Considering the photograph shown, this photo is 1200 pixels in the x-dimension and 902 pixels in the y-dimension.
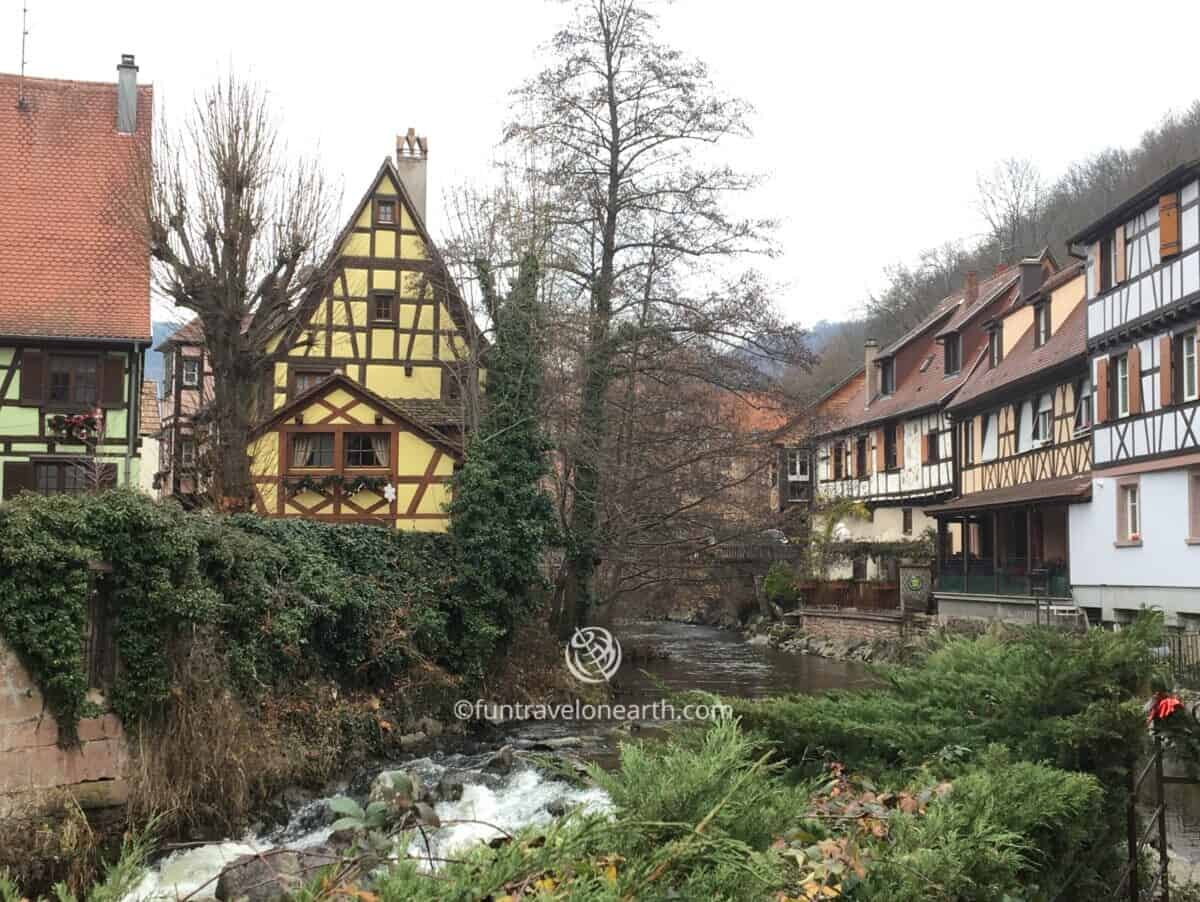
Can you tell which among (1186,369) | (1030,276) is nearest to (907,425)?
(1030,276)

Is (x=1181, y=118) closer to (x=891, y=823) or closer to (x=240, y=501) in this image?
(x=240, y=501)

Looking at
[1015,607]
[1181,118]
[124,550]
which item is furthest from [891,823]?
[1181,118]

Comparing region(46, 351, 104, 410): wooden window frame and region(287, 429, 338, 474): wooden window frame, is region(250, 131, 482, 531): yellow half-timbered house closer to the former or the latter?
region(287, 429, 338, 474): wooden window frame

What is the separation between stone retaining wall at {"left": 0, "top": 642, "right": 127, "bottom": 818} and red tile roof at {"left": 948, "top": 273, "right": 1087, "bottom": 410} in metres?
21.4

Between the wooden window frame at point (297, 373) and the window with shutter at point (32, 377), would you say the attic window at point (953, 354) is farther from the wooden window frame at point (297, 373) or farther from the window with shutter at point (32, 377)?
the window with shutter at point (32, 377)

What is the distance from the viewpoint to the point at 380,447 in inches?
1016

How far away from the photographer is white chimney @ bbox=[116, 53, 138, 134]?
92.2 ft

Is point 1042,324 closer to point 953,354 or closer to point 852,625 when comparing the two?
point 953,354

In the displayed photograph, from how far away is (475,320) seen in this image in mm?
24844

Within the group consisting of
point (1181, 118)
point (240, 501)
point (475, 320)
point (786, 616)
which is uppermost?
point (1181, 118)

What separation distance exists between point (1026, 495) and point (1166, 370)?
624cm

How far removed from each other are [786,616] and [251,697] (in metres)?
27.7

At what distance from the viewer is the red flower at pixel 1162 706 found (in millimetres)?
6445

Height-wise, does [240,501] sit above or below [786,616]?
above
